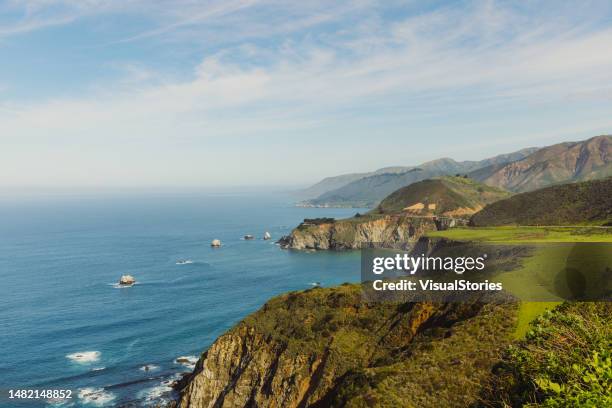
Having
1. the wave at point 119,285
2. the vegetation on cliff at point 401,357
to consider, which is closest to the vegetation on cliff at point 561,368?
the vegetation on cliff at point 401,357

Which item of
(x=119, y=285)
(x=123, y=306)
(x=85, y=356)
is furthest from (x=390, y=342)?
(x=119, y=285)

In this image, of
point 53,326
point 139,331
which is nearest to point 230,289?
point 139,331

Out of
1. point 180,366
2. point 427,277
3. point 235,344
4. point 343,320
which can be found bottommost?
point 180,366

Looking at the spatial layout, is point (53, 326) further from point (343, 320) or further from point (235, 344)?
point (343, 320)

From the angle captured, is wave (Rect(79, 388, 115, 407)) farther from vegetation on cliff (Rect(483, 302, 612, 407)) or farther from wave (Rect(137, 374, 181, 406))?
vegetation on cliff (Rect(483, 302, 612, 407))

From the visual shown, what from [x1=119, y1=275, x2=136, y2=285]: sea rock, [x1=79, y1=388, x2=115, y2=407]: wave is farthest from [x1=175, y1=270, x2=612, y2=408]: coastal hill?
[x1=119, y1=275, x2=136, y2=285]: sea rock

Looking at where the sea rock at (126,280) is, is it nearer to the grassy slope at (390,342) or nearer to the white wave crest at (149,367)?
the white wave crest at (149,367)
